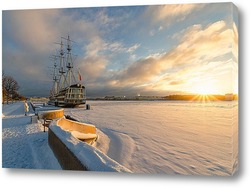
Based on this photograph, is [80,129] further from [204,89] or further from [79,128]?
[204,89]

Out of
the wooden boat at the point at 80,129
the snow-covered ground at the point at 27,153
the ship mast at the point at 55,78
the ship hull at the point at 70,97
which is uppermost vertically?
the ship mast at the point at 55,78

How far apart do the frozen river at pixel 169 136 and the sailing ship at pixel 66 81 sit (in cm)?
40

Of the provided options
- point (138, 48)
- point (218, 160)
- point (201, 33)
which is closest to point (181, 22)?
point (201, 33)

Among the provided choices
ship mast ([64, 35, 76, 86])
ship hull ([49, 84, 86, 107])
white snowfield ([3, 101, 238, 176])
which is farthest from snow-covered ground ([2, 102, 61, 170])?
ship mast ([64, 35, 76, 86])

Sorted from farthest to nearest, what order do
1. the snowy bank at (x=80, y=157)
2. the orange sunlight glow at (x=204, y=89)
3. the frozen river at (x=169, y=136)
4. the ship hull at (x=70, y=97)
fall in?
the ship hull at (x=70, y=97) < the orange sunlight glow at (x=204, y=89) < the frozen river at (x=169, y=136) < the snowy bank at (x=80, y=157)

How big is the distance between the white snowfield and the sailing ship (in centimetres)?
40

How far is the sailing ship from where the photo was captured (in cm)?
589

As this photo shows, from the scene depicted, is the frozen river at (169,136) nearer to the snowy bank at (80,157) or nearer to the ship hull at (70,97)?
the ship hull at (70,97)

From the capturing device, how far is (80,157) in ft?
12.5

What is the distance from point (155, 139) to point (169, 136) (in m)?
0.37

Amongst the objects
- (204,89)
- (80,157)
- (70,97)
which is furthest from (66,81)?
(204,89)

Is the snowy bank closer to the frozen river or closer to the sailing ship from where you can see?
the frozen river

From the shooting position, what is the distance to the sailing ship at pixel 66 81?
5.89m

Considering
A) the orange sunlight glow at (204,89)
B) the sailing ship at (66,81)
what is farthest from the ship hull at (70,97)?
the orange sunlight glow at (204,89)
